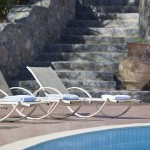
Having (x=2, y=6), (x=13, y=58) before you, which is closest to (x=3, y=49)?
(x=13, y=58)

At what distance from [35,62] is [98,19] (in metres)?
2.74

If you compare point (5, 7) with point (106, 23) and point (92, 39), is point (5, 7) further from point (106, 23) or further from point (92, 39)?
point (106, 23)

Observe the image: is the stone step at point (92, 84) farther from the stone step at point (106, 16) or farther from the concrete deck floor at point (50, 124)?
the stone step at point (106, 16)

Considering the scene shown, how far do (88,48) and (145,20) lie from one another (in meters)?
1.48

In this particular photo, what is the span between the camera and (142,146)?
682 centimetres

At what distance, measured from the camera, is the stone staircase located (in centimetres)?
1226

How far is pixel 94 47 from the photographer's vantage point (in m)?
13.6

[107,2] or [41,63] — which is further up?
[107,2]

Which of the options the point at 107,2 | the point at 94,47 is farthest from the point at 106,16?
the point at 94,47

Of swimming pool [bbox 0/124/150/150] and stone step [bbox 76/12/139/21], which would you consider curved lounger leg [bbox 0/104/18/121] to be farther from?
stone step [bbox 76/12/139/21]

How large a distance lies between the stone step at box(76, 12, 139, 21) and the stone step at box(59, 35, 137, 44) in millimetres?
1119

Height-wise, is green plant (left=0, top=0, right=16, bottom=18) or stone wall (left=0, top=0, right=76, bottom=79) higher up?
green plant (left=0, top=0, right=16, bottom=18)

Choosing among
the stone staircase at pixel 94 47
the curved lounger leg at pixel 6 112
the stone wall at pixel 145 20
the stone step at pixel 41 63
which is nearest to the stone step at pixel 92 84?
the stone staircase at pixel 94 47

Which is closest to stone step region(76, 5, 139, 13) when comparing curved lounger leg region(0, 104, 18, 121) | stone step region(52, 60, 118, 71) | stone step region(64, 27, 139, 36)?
stone step region(64, 27, 139, 36)
